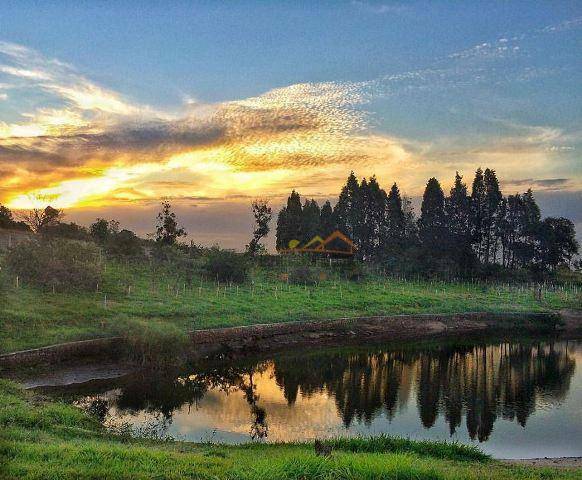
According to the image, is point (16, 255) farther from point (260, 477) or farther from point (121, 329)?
point (260, 477)

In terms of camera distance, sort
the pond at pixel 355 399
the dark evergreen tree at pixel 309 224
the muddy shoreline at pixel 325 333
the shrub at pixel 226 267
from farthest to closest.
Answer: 1. the dark evergreen tree at pixel 309 224
2. the shrub at pixel 226 267
3. the muddy shoreline at pixel 325 333
4. the pond at pixel 355 399

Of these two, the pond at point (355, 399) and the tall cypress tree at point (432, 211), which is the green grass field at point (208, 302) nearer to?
the pond at point (355, 399)

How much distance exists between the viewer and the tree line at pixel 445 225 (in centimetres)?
7925

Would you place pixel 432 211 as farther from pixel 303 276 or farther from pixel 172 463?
pixel 172 463

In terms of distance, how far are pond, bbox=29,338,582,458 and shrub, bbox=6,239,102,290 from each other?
14.5 m

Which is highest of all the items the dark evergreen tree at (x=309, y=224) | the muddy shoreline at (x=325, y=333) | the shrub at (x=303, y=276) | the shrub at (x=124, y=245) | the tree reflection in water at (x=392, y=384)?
the dark evergreen tree at (x=309, y=224)

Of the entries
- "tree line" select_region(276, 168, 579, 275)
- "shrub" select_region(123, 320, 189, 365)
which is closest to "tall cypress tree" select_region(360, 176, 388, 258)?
"tree line" select_region(276, 168, 579, 275)

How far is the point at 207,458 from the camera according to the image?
38.3 feet

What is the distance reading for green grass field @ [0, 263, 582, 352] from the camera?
99.9 feet

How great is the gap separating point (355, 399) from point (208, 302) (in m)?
18.5

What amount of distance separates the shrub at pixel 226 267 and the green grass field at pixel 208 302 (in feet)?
5.59

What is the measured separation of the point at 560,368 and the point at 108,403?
2777 centimetres

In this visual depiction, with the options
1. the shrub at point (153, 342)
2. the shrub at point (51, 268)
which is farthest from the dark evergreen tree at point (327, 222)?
the shrub at point (153, 342)

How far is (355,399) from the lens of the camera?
2612 cm
